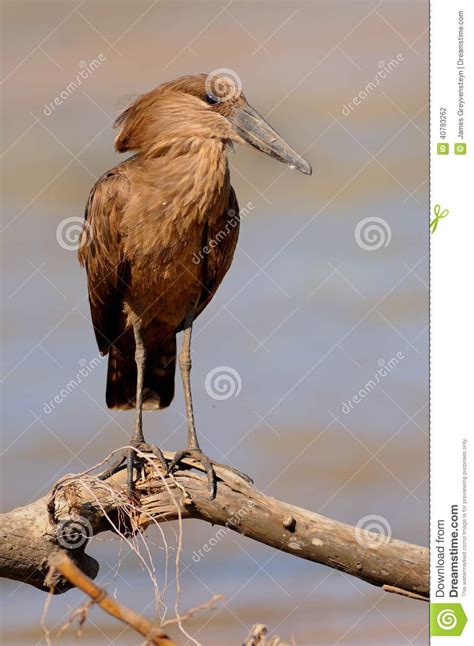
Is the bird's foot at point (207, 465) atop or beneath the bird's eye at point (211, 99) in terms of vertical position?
beneath

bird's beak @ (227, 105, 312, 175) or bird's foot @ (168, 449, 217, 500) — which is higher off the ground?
bird's beak @ (227, 105, 312, 175)

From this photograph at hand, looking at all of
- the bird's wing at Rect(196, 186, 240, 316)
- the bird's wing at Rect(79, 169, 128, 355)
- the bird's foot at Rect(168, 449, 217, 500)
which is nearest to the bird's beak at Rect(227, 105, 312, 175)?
the bird's wing at Rect(196, 186, 240, 316)

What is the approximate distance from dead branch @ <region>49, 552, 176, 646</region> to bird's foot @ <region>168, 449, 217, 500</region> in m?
2.22

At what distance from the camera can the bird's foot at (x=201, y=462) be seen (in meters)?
4.58

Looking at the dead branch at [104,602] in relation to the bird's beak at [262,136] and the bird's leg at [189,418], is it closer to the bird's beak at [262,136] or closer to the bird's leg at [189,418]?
the bird's leg at [189,418]

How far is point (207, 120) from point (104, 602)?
3537 mm

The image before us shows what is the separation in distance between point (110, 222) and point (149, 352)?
36.4 inches

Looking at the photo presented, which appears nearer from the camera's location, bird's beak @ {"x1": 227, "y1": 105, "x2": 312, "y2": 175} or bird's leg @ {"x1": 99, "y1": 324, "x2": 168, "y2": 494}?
bird's leg @ {"x1": 99, "y1": 324, "x2": 168, "y2": 494}

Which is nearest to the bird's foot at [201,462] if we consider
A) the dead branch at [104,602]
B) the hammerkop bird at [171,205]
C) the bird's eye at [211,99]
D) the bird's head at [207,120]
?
the hammerkop bird at [171,205]

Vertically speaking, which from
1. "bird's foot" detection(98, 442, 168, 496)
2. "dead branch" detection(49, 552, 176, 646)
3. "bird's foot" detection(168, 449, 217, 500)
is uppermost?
"bird's foot" detection(168, 449, 217, 500)

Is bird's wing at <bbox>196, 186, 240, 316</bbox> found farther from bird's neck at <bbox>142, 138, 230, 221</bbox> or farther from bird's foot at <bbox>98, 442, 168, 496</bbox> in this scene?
bird's foot at <bbox>98, 442, 168, 496</bbox>

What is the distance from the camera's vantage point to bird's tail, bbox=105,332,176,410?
601cm

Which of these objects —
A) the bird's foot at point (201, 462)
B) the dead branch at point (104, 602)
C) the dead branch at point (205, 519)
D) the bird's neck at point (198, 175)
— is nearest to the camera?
the dead branch at point (104, 602)
